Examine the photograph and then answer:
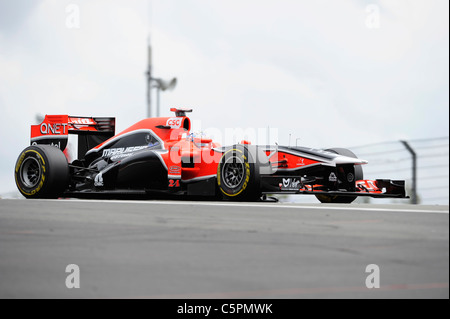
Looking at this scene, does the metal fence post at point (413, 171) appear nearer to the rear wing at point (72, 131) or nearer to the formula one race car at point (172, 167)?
the formula one race car at point (172, 167)

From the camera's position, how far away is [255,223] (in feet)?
21.3

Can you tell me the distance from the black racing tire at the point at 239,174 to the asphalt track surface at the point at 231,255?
3.04m

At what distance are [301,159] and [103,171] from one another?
4.29 m

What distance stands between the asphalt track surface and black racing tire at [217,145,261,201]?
9.98ft

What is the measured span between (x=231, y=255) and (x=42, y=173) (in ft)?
29.7

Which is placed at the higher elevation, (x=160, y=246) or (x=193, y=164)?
(x=193, y=164)

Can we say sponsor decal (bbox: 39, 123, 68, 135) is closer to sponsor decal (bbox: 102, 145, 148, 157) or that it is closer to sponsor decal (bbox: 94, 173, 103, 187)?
sponsor decal (bbox: 102, 145, 148, 157)

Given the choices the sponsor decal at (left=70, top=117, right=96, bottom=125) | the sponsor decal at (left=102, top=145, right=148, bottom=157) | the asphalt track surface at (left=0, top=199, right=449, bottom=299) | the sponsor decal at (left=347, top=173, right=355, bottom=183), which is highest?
the sponsor decal at (left=70, top=117, right=96, bottom=125)

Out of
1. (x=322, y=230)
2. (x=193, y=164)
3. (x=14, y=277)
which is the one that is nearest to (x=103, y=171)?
(x=193, y=164)

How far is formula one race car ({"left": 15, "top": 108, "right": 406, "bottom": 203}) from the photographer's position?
10.7m

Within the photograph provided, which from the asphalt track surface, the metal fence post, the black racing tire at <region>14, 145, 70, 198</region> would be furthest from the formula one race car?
the asphalt track surface

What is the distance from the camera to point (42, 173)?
→ 1302 centimetres
